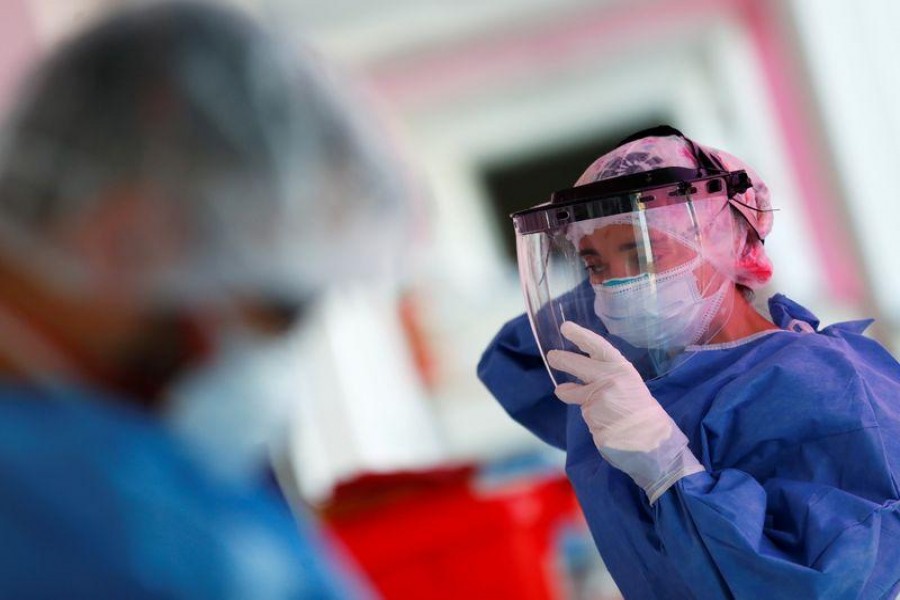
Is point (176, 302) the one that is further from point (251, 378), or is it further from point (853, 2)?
point (853, 2)

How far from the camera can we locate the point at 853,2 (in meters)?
4.04

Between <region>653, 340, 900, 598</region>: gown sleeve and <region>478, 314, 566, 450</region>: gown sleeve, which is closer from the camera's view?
<region>653, 340, 900, 598</region>: gown sleeve

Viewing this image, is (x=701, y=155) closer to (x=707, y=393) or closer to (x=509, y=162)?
(x=707, y=393)

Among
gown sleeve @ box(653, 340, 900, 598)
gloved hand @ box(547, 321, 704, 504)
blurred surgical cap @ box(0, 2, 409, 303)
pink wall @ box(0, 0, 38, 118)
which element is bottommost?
gown sleeve @ box(653, 340, 900, 598)

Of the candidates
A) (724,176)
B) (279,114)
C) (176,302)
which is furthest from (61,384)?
(724,176)

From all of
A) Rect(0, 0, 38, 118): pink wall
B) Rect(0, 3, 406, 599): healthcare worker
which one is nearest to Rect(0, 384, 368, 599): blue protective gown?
Rect(0, 3, 406, 599): healthcare worker

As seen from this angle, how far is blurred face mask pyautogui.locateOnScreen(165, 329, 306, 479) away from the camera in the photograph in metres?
0.79

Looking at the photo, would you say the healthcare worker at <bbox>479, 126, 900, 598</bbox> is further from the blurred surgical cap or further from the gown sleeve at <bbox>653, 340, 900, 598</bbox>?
the blurred surgical cap

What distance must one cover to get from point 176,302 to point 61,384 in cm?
8

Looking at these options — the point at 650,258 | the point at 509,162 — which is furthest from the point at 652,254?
the point at 509,162

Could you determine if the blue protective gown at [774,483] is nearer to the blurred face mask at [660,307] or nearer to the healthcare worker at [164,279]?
the blurred face mask at [660,307]

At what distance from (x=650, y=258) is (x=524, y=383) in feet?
0.84

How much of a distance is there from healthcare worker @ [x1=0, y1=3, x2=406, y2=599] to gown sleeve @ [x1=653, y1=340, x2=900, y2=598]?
0.28 meters

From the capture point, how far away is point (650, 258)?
95 cm
